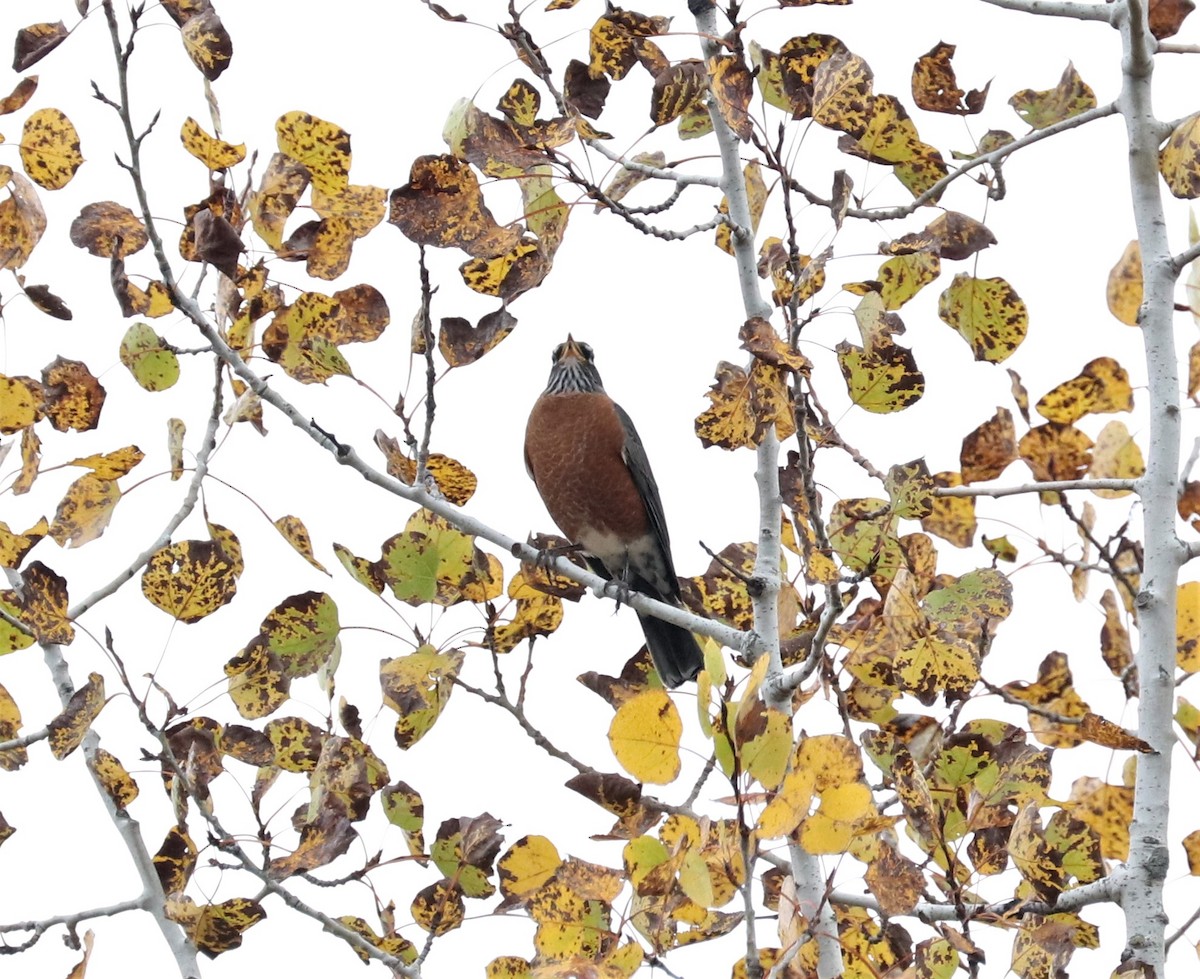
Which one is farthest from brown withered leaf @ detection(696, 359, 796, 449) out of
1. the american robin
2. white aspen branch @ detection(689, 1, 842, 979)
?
the american robin

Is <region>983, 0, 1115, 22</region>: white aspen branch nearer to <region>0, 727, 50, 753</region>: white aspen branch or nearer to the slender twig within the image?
the slender twig

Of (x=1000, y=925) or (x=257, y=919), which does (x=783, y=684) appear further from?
(x=257, y=919)

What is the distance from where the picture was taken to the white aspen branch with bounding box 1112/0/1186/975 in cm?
281

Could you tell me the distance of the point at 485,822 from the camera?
2.76m

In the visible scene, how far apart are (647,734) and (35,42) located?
1.62 metres

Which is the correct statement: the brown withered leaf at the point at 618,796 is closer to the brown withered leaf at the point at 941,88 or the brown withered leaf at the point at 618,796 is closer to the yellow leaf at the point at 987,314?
the yellow leaf at the point at 987,314

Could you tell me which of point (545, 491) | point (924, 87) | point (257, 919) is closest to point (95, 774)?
point (257, 919)

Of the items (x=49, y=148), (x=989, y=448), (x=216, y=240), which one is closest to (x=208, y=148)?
(x=216, y=240)

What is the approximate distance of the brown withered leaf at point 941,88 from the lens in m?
2.89

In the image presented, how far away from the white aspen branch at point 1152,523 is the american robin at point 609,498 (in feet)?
8.98

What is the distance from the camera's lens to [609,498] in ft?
18.6

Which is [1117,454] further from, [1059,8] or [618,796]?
[618,796]

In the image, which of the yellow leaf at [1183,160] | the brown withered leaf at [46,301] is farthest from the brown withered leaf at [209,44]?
the yellow leaf at [1183,160]

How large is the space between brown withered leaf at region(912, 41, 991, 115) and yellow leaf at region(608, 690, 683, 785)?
146 cm
